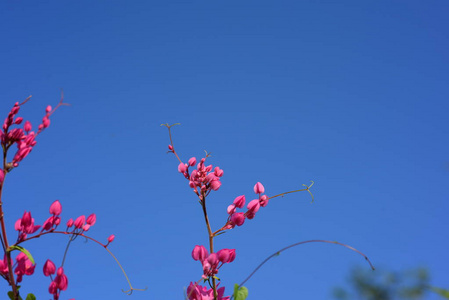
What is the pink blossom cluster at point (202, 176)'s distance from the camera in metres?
1.77

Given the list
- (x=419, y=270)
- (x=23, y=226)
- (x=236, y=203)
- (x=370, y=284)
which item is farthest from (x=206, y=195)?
(x=370, y=284)

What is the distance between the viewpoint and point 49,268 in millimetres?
1497

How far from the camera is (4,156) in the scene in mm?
1465

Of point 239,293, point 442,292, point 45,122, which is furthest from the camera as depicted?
point 45,122

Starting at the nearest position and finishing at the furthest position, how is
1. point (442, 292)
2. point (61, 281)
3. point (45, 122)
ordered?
point (442, 292)
point (61, 281)
point (45, 122)

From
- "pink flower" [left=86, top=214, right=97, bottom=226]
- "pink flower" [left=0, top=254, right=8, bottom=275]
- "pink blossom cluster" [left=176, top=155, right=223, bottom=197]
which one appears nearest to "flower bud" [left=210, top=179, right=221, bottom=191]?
"pink blossom cluster" [left=176, top=155, right=223, bottom=197]

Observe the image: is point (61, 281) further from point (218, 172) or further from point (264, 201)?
point (264, 201)

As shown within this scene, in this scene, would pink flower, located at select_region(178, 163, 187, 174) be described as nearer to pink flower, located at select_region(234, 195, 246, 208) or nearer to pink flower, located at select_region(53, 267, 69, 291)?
pink flower, located at select_region(234, 195, 246, 208)

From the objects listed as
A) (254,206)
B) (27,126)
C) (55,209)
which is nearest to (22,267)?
(55,209)

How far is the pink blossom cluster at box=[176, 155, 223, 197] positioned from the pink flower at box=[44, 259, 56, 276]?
0.62 m

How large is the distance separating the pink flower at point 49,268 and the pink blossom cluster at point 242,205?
660mm

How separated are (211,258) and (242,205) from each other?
312mm

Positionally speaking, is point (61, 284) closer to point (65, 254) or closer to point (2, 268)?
point (65, 254)

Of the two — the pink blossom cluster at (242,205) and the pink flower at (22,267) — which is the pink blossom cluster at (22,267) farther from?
the pink blossom cluster at (242,205)
